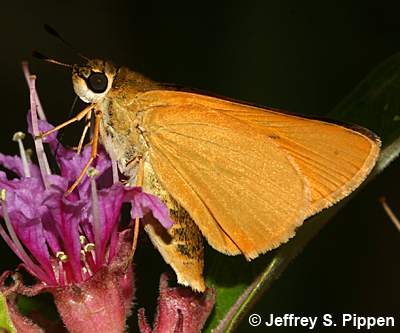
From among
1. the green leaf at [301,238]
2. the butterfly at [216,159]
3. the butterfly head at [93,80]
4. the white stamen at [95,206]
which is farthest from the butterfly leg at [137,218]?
the green leaf at [301,238]

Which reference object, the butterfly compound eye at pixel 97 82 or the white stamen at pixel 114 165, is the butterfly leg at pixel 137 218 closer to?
the white stamen at pixel 114 165

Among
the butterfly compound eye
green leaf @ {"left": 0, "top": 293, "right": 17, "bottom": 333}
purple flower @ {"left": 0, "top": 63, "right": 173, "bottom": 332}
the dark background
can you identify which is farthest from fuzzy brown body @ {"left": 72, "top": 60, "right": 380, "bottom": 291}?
the dark background

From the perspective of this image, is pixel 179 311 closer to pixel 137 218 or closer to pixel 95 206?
pixel 137 218

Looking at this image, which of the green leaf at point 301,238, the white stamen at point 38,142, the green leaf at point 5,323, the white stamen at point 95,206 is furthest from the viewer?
the green leaf at point 301,238

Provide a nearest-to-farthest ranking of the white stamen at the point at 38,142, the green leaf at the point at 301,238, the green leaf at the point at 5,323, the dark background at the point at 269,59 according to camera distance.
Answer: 1. the green leaf at the point at 5,323
2. the white stamen at the point at 38,142
3. the green leaf at the point at 301,238
4. the dark background at the point at 269,59

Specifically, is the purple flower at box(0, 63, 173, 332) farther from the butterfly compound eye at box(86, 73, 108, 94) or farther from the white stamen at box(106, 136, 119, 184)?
the butterfly compound eye at box(86, 73, 108, 94)

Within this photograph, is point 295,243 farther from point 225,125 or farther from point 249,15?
point 249,15
